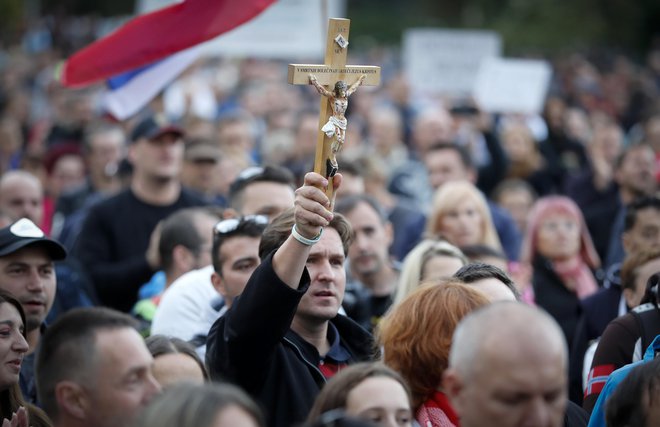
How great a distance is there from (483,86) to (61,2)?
3447 centimetres

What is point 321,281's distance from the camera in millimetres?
4766

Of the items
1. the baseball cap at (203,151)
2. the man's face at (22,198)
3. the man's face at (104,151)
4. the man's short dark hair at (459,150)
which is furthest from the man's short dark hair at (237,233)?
the man's face at (104,151)

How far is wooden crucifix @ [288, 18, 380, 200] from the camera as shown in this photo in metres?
4.32

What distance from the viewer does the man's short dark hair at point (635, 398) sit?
3887 millimetres

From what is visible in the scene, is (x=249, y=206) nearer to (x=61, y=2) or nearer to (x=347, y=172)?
(x=347, y=172)

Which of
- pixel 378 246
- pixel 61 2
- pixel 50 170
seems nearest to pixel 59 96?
pixel 50 170

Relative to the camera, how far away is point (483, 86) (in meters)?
14.5

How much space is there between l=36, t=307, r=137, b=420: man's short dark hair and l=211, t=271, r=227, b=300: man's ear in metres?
1.84

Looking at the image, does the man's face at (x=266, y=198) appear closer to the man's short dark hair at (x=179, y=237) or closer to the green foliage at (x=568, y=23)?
the man's short dark hair at (x=179, y=237)

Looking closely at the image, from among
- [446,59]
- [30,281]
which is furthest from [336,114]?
[446,59]

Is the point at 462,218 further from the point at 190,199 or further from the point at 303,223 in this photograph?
the point at 303,223

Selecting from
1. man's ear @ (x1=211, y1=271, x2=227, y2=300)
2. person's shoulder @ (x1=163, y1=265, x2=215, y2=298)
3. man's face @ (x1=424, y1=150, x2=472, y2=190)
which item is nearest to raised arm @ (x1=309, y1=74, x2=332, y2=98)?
man's ear @ (x1=211, y1=271, x2=227, y2=300)

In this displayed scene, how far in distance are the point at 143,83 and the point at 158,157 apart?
0.57m

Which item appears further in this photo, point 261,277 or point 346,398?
point 261,277
